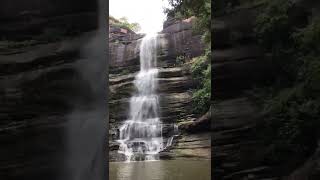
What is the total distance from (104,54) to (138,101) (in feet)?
31.9

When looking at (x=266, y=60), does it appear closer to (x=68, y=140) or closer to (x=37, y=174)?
(x=68, y=140)

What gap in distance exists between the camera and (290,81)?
5418 millimetres

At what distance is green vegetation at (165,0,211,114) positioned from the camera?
13.7 metres

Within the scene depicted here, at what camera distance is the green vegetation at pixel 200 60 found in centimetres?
1366

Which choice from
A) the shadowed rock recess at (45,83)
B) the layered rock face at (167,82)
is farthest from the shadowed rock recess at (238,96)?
the layered rock face at (167,82)

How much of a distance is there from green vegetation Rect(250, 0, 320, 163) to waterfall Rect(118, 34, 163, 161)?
29.8 feet

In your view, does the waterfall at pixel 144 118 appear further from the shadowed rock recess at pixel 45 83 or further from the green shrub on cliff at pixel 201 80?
the shadowed rock recess at pixel 45 83

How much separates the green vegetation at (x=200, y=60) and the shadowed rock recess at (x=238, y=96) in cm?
791

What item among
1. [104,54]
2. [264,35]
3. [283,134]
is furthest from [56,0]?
[283,134]

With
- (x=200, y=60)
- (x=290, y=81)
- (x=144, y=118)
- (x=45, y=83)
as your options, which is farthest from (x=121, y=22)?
(x=290, y=81)

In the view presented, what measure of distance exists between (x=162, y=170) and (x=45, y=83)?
8526 millimetres

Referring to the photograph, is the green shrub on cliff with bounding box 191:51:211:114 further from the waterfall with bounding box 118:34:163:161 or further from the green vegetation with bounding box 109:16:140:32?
the green vegetation with bounding box 109:16:140:32

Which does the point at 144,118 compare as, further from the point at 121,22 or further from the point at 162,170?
the point at 121,22

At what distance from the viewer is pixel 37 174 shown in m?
5.39
